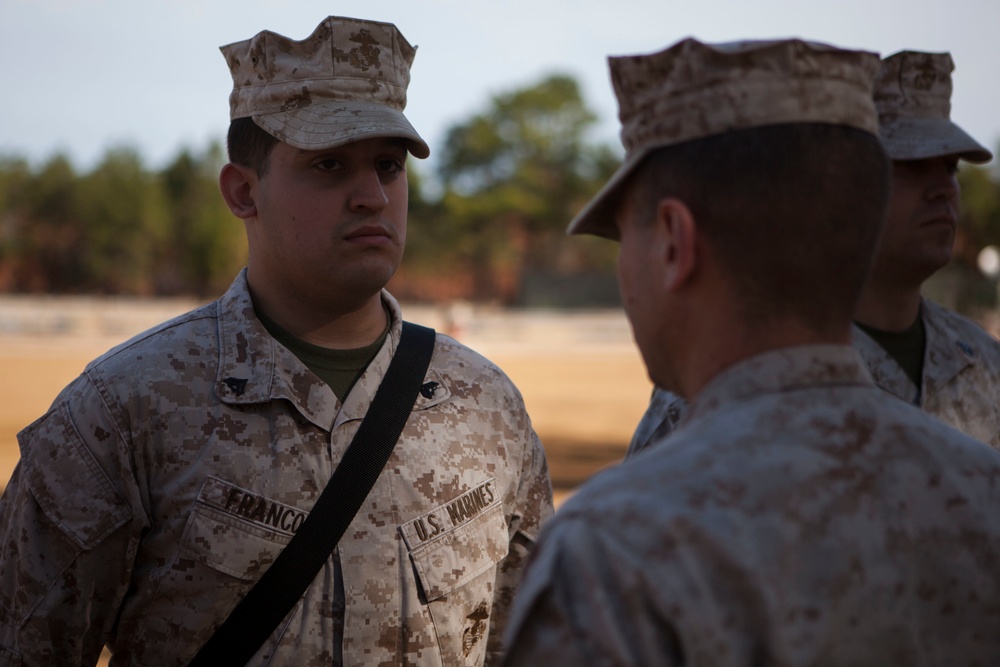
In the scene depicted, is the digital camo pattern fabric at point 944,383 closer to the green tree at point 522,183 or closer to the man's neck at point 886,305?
the man's neck at point 886,305

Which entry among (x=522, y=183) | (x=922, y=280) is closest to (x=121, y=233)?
(x=522, y=183)

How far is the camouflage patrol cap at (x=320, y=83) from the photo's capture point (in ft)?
8.90


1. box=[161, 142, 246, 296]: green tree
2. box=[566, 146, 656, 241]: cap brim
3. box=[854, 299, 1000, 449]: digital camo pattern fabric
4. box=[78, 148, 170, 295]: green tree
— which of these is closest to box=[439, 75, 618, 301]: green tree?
box=[161, 142, 246, 296]: green tree

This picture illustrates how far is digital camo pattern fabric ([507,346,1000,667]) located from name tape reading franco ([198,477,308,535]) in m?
1.36

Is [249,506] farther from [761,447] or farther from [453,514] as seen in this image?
[761,447]

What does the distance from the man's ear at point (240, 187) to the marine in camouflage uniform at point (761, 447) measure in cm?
159

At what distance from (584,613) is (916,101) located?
294 cm

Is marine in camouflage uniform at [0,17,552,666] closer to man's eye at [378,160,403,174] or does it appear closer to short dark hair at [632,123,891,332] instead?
man's eye at [378,160,403,174]

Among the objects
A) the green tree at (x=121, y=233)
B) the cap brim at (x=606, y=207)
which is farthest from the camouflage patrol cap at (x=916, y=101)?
the green tree at (x=121, y=233)

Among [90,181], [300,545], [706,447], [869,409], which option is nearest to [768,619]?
[706,447]

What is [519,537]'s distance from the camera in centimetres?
295

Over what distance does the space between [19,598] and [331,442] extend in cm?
86

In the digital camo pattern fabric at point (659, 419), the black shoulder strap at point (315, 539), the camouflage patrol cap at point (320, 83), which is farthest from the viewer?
the digital camo pattern fabric at point (659, 419)

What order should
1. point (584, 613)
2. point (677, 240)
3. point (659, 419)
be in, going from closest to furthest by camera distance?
point (584, 613) < point (677, 240) < point (659, 419)
